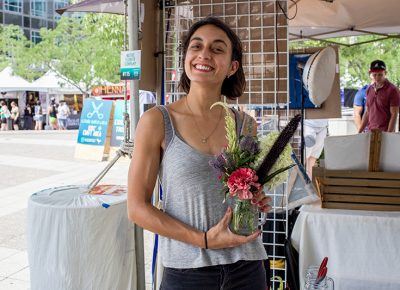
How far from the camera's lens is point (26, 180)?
27.9 feet

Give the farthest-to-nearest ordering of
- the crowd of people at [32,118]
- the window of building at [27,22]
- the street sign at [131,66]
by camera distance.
A: the window of building at [27,22] < the crowd of people at [32,118] < the street sign at [131,66]

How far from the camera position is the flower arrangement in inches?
48.4

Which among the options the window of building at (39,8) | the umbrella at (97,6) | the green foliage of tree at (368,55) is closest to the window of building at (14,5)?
the window of building at (39,8)

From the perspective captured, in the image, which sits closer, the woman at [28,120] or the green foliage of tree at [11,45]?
the woman at [28,120]

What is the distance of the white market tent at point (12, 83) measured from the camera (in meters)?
22.6

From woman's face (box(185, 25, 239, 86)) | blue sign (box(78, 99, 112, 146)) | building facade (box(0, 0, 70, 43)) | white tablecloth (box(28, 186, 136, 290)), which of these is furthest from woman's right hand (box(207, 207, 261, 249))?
building facade (box(0, 0, 70, 43))

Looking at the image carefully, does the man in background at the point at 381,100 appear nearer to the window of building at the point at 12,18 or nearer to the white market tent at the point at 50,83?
the white market tent at the point at 50,83

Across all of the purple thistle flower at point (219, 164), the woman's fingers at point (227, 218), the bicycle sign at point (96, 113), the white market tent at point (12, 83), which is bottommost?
the woman's fingers at point (227, 218)

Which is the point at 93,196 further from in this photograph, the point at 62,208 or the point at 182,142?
the point at 182,142

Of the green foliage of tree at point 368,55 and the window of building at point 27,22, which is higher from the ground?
the window of building at point 27,22

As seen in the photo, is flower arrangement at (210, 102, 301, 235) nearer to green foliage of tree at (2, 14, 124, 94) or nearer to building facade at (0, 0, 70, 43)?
green foliage of tree at (2, 14, 124, 94)

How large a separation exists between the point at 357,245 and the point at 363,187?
1.14 feet

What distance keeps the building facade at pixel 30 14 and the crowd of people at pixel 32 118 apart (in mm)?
14647

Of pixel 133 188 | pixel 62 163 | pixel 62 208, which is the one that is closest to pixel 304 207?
pixel 62 208
